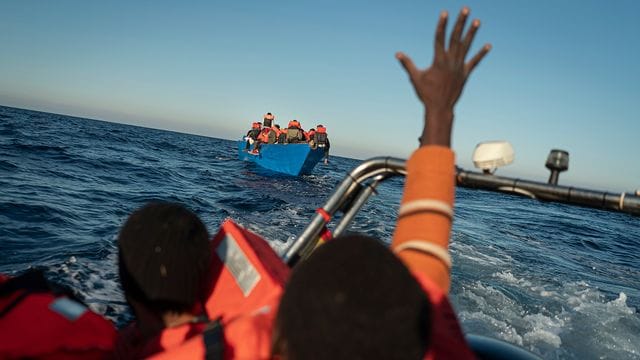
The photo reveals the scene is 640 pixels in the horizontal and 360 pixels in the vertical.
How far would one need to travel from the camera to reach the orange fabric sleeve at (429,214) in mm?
1302

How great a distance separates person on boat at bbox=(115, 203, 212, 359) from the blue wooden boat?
21027mm

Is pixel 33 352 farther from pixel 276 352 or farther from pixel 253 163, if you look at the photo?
pixel 253 163

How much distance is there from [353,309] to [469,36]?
1.02 m

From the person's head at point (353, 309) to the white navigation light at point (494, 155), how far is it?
1.00m

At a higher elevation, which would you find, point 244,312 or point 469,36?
point 469,36

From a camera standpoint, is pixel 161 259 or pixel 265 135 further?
pixel 265 135

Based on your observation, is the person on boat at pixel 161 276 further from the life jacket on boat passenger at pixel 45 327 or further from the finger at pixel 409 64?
the finger at pixel 409 64

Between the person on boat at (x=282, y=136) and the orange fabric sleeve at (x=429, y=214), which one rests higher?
the person on boat at (x=282, y=136)

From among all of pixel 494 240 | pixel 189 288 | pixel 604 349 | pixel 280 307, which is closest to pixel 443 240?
pixel 280 307

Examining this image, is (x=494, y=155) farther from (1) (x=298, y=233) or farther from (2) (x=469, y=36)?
(1) (x=298, y=233)

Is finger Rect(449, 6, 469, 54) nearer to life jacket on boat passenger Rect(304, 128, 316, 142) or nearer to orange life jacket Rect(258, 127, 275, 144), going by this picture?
life jacket on boat passenger Rect(304, 128, 316, 142)

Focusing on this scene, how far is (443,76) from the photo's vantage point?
1379 millimetres

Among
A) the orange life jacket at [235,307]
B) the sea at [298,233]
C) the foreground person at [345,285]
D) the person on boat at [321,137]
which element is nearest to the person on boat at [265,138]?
the person on boat at [321,137]

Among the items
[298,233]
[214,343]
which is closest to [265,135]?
[298,233]
